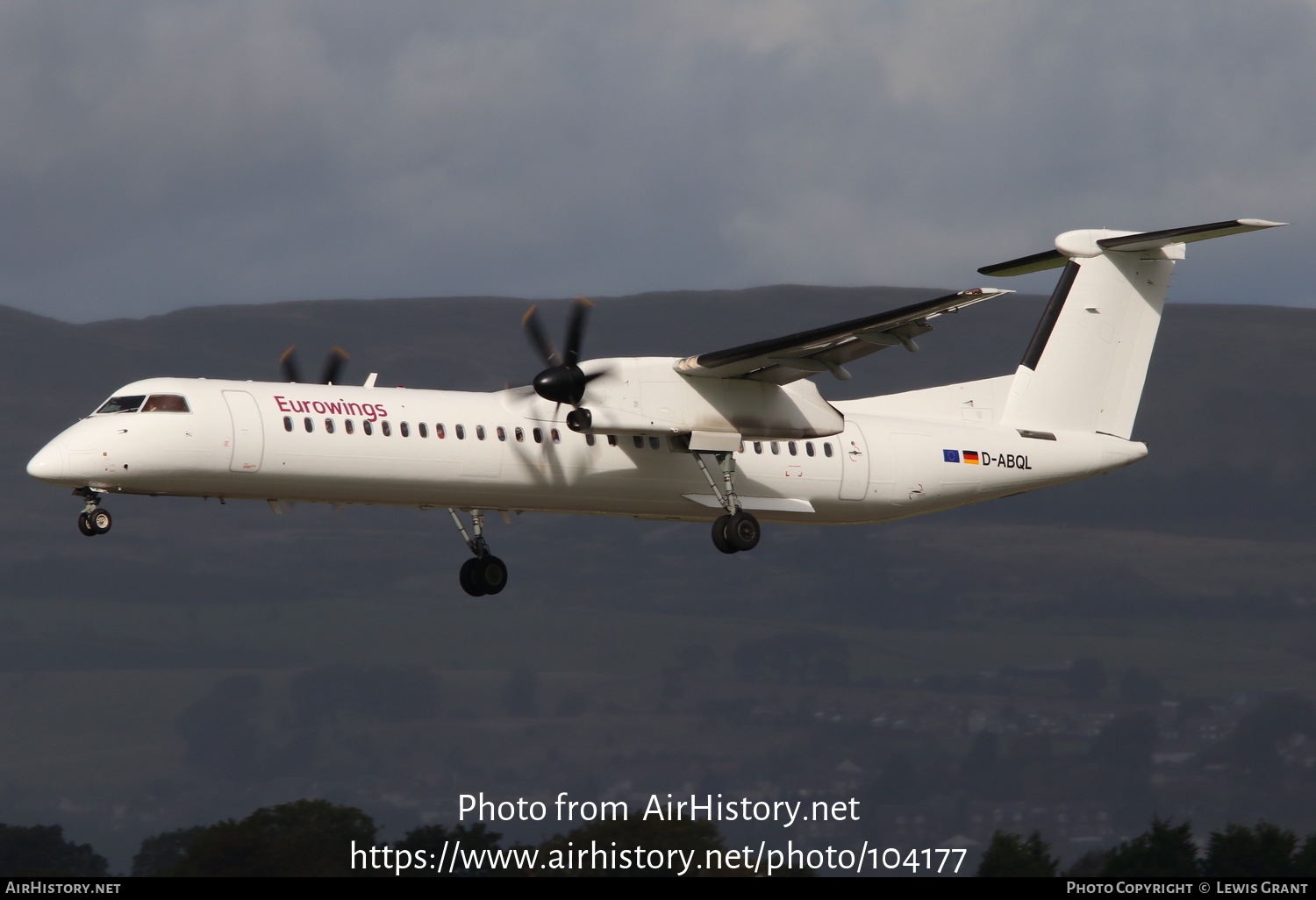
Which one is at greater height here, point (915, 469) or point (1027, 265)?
point (1027, 265)

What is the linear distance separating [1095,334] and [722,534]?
8244mm

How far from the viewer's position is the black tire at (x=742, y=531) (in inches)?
914

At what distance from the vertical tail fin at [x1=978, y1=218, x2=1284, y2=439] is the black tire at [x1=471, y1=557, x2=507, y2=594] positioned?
8895mm

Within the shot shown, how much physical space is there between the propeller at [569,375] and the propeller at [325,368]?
297cm

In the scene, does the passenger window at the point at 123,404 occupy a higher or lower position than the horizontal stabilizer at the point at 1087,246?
lower

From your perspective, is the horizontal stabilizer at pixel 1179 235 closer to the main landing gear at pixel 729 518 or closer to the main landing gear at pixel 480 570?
the main landing gear at pixel 729 518

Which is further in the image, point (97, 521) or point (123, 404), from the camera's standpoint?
point (123, 404)

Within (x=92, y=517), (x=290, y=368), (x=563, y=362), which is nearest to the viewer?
(x=92, y=517)

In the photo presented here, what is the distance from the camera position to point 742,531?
23359mm

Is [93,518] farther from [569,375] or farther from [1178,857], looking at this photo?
[1178,857]

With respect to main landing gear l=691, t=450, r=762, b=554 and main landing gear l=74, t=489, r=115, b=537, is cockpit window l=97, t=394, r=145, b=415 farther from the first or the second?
main landing gear l=691, t=450, r=762, b=554

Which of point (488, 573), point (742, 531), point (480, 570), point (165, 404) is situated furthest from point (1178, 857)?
point (165, 404)

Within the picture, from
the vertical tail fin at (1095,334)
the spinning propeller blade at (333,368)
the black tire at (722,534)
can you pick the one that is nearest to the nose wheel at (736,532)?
the black tire at (722,534)

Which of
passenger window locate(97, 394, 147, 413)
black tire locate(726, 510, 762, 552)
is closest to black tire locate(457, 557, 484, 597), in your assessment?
black tire locate(726, 510, 762, 552)
